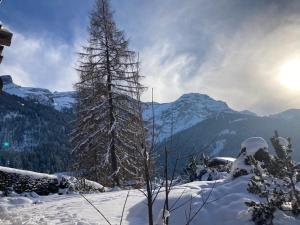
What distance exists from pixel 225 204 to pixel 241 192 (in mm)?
1060

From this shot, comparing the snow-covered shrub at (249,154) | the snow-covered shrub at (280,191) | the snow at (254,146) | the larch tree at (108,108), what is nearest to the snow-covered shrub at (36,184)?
the larch tree at (108,108)

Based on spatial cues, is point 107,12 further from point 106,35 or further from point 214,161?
point 214,161

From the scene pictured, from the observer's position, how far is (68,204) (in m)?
11.8

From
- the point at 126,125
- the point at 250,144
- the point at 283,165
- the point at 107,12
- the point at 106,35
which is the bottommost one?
the point at 283,165

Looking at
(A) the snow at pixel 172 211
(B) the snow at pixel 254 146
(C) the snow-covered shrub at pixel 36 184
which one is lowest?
(A) the snow at pixel 172 211

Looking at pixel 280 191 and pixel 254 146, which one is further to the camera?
pixel 254 146

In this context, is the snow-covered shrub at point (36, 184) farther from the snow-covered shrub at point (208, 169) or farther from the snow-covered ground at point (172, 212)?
the snow-covered ground at point (172, 212)

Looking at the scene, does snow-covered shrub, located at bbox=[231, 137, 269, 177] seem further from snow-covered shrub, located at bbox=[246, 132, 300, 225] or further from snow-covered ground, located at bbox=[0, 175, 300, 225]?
snow-covered shrub, located at bbox=[246, 132, 300, 225]

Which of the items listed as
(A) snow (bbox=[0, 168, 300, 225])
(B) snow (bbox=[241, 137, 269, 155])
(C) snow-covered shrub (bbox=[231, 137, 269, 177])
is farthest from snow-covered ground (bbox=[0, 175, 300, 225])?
(B) snow (bbox=[241, 137, 269, 155])

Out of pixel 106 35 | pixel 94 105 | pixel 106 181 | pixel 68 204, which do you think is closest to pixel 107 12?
pixel 106 35

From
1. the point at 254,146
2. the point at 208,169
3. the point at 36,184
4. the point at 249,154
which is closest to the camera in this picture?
the point at 249,154

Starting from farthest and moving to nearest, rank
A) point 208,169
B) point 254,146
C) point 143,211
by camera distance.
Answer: point 208,169
point 254,146
point 143,211

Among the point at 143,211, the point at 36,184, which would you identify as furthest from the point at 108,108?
the point at 143,211

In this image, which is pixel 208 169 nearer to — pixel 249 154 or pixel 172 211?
pixel 249 154
